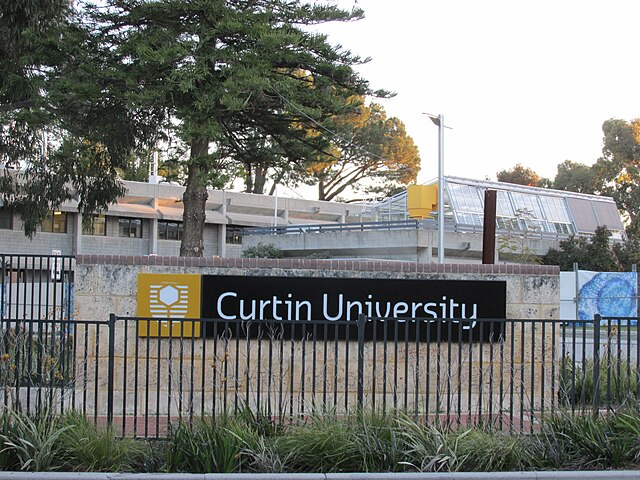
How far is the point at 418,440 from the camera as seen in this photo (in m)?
7.09

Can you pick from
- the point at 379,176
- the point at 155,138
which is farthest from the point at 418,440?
the point at 379,176

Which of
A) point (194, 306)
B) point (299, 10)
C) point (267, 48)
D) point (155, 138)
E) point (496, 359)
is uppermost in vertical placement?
point (299, 10)

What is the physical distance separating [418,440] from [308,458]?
3.38ft

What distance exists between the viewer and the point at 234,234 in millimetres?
57844

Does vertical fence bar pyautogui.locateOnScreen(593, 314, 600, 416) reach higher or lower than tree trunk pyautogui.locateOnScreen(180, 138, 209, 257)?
lower

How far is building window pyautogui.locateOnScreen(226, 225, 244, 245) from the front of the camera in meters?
57.4

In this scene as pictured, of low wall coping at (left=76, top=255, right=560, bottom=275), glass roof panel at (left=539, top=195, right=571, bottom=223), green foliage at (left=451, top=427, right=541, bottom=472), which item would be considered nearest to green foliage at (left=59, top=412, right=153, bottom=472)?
green foliage at (left=451, top=427, right=541, bottom=472)

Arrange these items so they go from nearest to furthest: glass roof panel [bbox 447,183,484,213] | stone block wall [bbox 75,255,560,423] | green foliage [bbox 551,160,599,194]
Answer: stone block wall [bbox 75,255,560,423]
glass roof panel [bbox 447,183,484,213]
green foliage [bbox 551,160,599,194]

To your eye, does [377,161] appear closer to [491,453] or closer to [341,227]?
[341,227]

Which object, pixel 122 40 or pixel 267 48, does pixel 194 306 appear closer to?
pixel 267 48

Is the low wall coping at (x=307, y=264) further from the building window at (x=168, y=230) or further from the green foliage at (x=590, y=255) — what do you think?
the building window at (x=168, y=230)

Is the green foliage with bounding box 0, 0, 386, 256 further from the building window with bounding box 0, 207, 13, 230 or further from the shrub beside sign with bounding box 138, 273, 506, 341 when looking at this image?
the building window with bounding box 0, 207, 13, 230

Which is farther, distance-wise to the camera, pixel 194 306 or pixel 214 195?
pixel 214 195

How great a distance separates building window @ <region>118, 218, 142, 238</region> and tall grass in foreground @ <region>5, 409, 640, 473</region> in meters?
46.3
